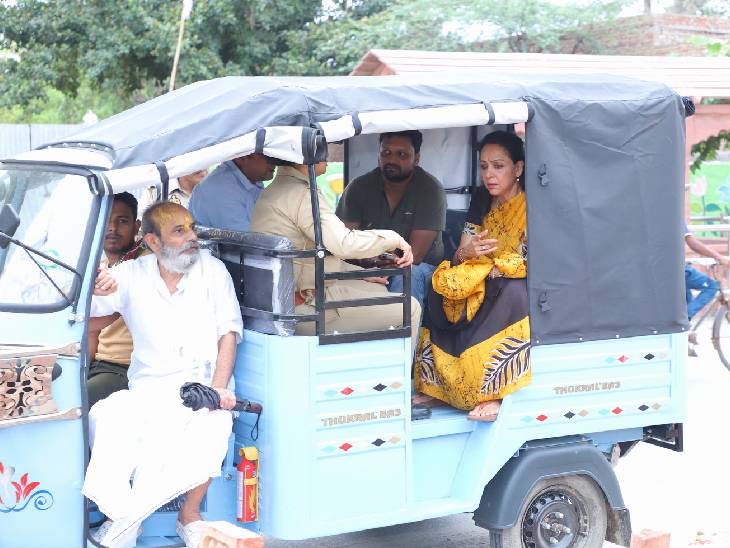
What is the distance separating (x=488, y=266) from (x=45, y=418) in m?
2.03

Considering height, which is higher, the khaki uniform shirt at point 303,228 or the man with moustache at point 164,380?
the khaki uniform shirt at point 303,228

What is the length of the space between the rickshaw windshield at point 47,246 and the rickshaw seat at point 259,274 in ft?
2.34

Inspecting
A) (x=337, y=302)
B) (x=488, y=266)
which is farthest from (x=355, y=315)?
(x=488, y=266)

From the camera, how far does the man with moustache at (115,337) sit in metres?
4.84

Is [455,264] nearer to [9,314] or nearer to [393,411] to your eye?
[393,411]

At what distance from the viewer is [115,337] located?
16.3ft

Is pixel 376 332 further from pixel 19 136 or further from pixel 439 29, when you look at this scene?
pixel 439 29

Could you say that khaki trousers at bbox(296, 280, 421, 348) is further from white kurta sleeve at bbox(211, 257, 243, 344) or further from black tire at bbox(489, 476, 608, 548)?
black tire at bbox(489, 476, 608, 548)

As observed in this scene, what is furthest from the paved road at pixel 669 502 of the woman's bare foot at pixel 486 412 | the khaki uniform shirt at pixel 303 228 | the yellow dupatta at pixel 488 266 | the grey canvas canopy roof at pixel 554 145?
the khaki uniform shirt at pixel 303 228

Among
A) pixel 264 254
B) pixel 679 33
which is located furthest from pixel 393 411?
pixel 679 33

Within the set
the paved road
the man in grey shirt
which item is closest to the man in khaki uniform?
the man in grey shirt

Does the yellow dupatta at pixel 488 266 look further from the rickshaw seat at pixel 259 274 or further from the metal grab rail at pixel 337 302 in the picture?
the rickshaw seat at pixel 259 274

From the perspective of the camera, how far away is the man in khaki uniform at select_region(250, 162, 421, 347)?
458cm

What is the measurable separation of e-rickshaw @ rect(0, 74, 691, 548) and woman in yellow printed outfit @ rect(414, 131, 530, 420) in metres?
0.09
